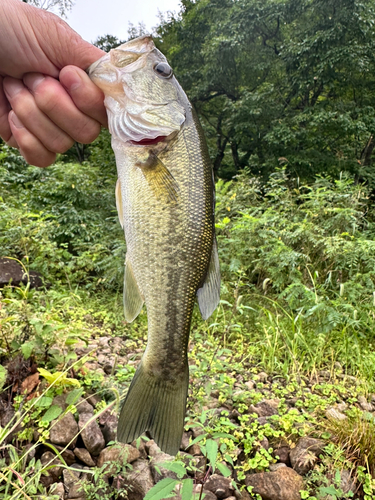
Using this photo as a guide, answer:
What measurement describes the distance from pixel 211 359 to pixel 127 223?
1.89 m

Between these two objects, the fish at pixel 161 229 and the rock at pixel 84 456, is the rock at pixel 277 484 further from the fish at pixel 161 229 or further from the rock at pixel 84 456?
the fish at pixel 161 229

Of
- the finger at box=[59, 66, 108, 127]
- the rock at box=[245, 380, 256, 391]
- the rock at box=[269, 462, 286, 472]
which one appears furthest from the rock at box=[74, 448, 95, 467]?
the finger at box=[59, 66, 108, 127]

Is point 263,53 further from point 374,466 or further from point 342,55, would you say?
point 374,466

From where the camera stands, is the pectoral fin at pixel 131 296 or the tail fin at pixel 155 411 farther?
the pectoral fin at pixel 131 296

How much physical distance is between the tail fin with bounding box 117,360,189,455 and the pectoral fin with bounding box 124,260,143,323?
0.72 feet

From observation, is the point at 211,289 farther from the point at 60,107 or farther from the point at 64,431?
the point at 64,431

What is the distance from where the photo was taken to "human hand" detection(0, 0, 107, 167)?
4.83ft

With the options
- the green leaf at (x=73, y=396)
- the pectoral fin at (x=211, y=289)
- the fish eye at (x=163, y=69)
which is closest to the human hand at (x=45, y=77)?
the fish eye at (x=163, y=69)

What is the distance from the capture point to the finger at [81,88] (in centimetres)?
143

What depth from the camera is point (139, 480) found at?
189cm

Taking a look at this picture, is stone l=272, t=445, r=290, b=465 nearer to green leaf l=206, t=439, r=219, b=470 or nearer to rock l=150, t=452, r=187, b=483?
rock l=150, t=452, r=187, b=483

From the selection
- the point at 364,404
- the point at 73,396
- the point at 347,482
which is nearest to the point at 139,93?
the point at 73,396

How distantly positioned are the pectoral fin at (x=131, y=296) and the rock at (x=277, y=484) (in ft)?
4.45

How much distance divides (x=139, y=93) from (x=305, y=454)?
2.23 metres
